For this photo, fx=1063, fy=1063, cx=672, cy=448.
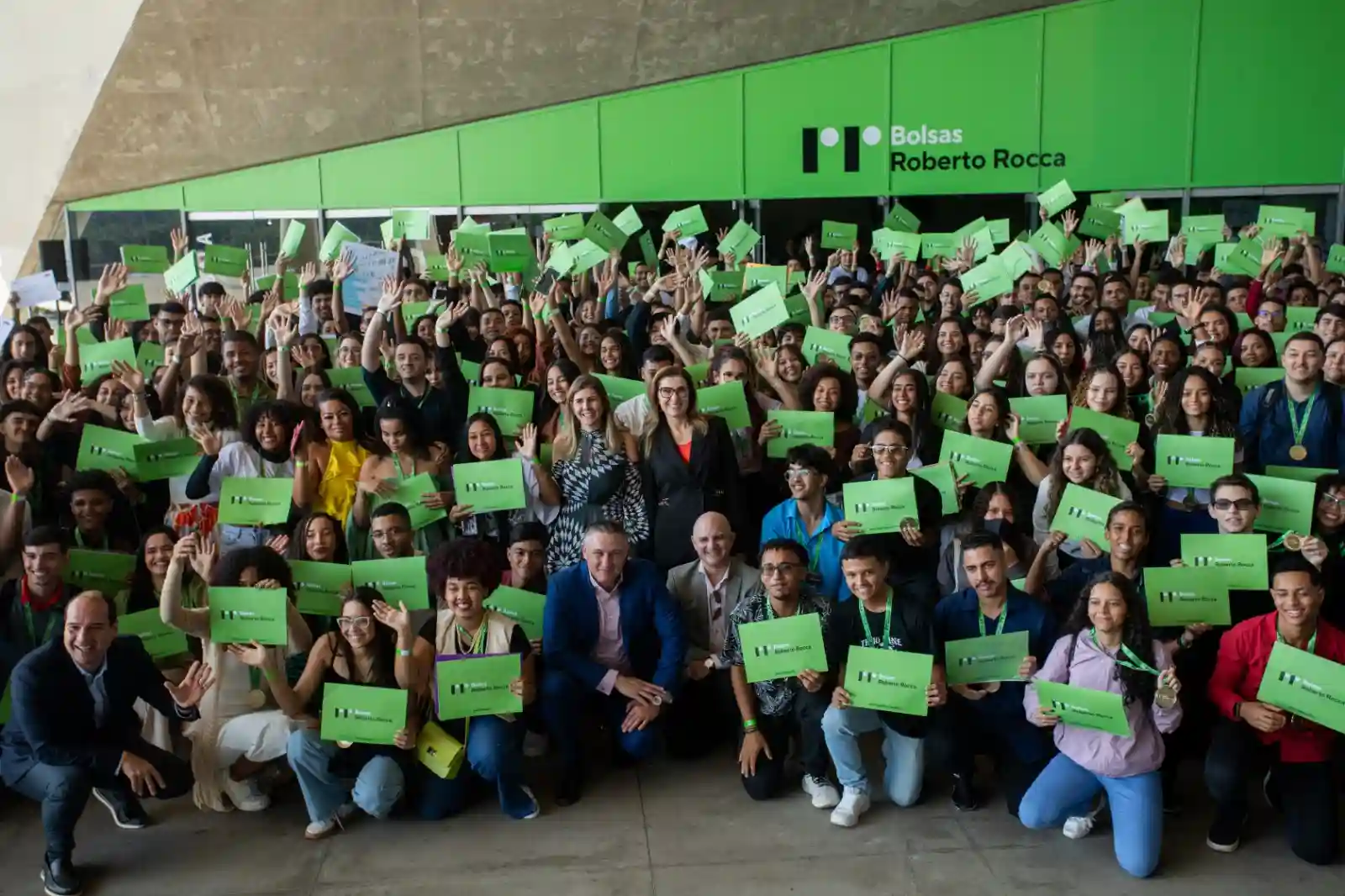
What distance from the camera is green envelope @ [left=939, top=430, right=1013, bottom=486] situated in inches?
193

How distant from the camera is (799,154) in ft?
44.0

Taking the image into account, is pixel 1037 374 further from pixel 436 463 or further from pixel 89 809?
pixel 89 809

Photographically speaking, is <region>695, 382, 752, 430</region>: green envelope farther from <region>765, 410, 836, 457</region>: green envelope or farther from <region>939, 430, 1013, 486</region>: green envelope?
<region>939, 430, 1013, 486</region>: green envelope

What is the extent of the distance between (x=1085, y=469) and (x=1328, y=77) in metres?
11.5

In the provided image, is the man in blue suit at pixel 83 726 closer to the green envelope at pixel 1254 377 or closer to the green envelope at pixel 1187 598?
the green envelope at pixel 1187 598

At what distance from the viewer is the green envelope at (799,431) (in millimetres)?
5301

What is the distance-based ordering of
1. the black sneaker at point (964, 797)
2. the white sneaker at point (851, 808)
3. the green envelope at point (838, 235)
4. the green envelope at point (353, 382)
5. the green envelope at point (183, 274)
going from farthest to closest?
the green envelope at point (838, 235)
the green envelope at point (183, 274)
the green envelope at point (353, 382)
the black sneaker at point (964, 797)
the white sneaker at point (851, 808)

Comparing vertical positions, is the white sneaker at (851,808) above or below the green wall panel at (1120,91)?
below

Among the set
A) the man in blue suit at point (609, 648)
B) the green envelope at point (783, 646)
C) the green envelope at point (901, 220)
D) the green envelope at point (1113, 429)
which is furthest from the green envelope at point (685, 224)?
the green envelope at point (783, 646)

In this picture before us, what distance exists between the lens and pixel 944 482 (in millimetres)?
4809

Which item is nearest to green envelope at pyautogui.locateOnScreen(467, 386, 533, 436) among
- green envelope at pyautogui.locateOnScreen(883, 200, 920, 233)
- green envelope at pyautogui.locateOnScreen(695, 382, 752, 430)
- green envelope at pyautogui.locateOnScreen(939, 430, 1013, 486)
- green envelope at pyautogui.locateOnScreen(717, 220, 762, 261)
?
green envelope at pyautogui.locateOnScreen(695, 382, 752, 430)

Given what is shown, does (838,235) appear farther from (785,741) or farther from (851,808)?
(851,808)

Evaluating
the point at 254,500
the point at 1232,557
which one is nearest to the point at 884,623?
the point at 1232,557

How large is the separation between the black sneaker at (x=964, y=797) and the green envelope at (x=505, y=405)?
2.72 m
